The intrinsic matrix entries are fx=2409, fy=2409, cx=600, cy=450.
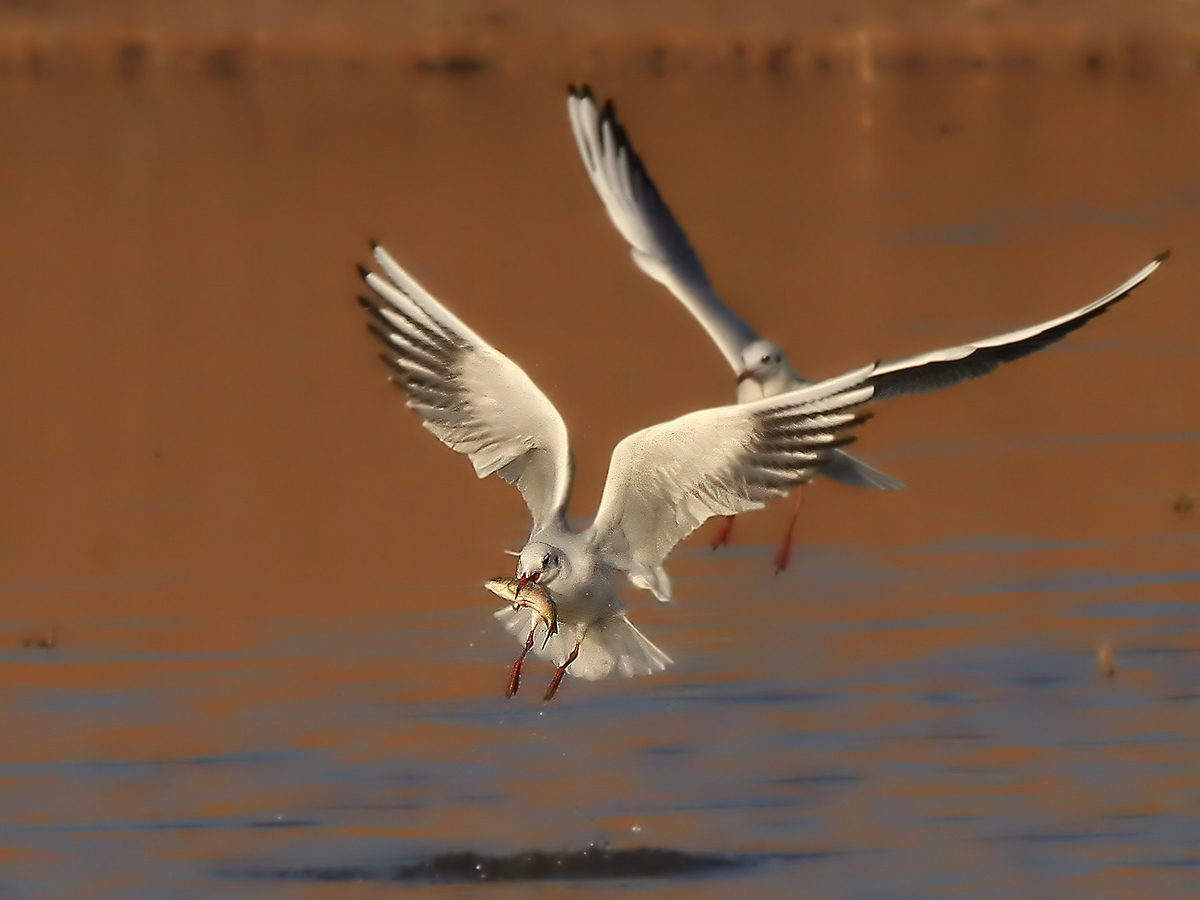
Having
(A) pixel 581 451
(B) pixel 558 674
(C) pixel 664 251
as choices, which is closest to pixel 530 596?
(B) pixel 558 674

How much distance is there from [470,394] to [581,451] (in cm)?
429

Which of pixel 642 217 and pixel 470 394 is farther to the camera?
pixel 642 217

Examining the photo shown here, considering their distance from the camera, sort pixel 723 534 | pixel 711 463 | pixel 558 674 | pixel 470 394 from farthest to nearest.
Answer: pixel 723 534 < pixel 470 394 < pixel 558 674 < pixel 711 463

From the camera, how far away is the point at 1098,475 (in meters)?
A: 11.3

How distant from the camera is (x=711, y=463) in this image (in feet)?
23.8

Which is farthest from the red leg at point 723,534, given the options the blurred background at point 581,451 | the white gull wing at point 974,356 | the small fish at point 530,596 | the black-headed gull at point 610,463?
the small fish at point 530,596

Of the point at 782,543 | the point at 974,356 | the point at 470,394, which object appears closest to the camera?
the point at 470,394

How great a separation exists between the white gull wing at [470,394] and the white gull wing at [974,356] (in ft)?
3.62

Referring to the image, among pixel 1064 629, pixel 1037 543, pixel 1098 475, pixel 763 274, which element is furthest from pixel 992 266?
pixel 1064 629

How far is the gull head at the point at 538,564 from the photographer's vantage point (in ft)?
23.9

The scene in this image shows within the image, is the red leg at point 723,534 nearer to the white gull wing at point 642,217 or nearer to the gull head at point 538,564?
the white gull wing at point 642,217

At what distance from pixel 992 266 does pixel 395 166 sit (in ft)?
22.0

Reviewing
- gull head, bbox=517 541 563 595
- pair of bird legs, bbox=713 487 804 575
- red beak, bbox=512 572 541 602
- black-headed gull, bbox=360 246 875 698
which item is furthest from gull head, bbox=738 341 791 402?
red beak, bbox=512 572 541 602

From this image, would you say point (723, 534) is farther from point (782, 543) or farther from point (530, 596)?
point (530, 596)
